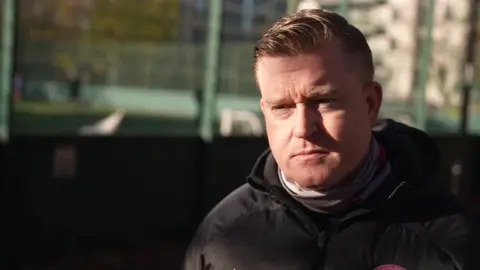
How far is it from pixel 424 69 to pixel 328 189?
749 cm

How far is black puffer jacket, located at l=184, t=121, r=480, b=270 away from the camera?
1702mm

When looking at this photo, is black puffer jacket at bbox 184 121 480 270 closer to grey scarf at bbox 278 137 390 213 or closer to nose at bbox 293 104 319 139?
grey scarf at bbox 278 137 390 213

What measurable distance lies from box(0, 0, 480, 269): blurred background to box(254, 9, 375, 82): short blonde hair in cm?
433

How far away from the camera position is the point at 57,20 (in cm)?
658

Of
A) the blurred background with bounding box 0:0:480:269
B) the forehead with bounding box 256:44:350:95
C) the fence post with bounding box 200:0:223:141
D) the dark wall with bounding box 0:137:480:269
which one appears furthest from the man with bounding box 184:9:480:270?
the fence post with bounding box 200:0:223:141

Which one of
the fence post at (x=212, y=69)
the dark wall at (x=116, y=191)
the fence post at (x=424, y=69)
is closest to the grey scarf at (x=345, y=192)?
the dark wall at (x=116, y=191)

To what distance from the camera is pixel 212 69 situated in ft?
24.7

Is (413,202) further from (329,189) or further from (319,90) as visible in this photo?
(319,90)

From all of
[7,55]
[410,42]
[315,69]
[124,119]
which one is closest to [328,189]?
[315,69]

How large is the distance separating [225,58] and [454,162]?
10.6 ft

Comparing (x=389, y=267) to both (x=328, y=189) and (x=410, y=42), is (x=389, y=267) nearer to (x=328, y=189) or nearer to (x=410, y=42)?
(x=328, y=189)

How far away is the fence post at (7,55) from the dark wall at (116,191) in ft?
1.02

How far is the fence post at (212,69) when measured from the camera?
7.43 m

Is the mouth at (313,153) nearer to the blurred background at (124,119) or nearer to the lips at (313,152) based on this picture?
the lips at (313,152)
